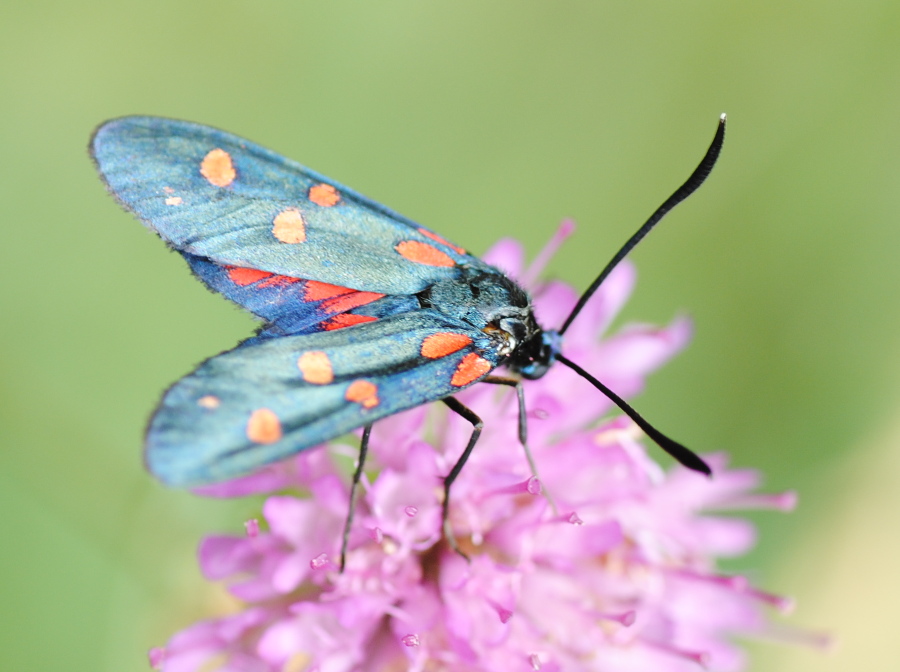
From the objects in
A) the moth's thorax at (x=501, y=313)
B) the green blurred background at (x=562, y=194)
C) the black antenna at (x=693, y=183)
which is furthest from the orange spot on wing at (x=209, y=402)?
the green blurred background at (x=562, y=194)

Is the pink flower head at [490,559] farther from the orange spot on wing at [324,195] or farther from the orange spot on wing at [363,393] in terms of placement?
the orange spot on wing at [324,195]

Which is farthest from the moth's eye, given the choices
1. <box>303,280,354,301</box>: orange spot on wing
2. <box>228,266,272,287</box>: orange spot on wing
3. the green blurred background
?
the green blurred background

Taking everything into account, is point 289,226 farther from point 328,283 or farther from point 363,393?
point 363,393

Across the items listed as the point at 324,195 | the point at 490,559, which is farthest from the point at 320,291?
the point at 490,559

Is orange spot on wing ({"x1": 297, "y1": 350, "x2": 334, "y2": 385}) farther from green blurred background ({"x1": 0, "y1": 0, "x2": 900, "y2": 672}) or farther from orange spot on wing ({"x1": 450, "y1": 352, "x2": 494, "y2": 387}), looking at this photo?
green blurred background ({"x1": 0, "y1": 0, "x2": 900, "y2": 672})

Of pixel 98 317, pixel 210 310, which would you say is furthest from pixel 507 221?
pixel 98 317

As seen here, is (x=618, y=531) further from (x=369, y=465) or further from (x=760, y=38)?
(x=760, y=38)
